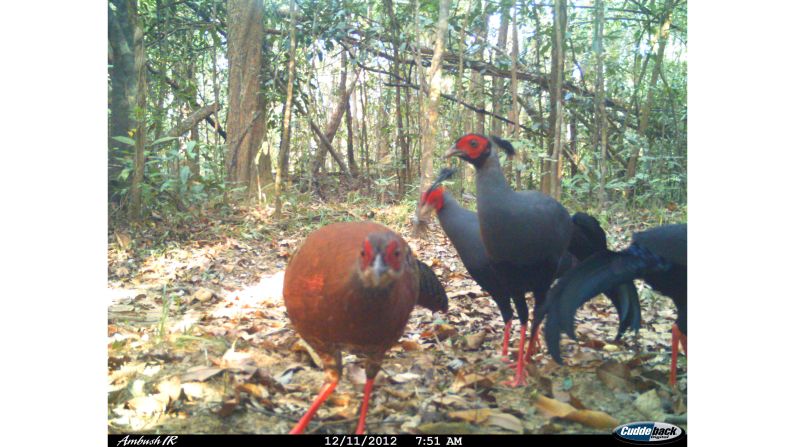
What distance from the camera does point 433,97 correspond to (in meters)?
2.46

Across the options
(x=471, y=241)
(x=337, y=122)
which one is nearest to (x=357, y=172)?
(x=337, y=122)

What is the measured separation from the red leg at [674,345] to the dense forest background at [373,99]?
0.49 metres

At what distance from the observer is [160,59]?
8.64 ft

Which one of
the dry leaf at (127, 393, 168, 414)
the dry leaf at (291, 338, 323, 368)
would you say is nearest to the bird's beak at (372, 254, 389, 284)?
the dry leaf at (291, 338, 323, 368)

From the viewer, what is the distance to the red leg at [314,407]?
165 centimetres

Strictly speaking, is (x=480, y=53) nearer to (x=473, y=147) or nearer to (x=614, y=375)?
(x=473, y=147)

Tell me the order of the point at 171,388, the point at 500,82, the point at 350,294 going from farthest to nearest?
the point at 500,82
the point at 171,388
the point at 350,294

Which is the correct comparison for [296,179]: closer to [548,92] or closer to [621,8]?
[548,92]

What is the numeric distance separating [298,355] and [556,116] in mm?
1514

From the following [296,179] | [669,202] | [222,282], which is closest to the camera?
[669,202]

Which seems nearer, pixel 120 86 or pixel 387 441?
pixel 387 441

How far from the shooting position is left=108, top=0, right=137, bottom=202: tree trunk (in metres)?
2.10
